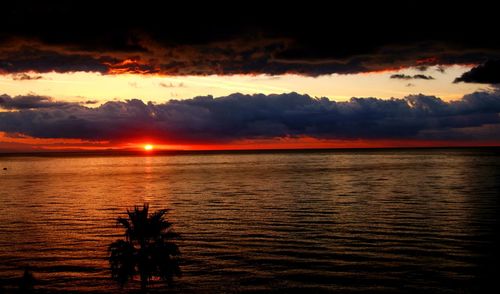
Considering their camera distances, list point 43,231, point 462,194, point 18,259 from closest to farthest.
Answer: point 18,259 < point 43,231 < point 462,194

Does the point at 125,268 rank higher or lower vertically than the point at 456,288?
higher

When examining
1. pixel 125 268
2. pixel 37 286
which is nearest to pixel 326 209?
pixel 37 286

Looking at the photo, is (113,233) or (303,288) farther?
(113,233)

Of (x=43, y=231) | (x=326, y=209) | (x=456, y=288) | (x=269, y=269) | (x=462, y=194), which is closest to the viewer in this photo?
(x=456, y=288)

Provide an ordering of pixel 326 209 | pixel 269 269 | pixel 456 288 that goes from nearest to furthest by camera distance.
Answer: pixel 456 288 < pixel 269 269 < pixel 326 209

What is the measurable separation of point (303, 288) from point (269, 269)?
21.5 ft

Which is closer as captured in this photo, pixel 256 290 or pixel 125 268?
pixel 125 268

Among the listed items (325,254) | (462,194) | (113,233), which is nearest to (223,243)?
(325,254)

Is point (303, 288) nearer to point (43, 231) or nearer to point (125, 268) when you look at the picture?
point (125, 268)

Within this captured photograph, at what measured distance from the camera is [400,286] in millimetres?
47312

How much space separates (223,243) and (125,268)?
32.3 metres

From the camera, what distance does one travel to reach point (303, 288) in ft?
156

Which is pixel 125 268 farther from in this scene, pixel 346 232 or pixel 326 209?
pixel 326 209

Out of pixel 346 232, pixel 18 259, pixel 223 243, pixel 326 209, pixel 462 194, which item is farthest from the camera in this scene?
pixel 462 194
